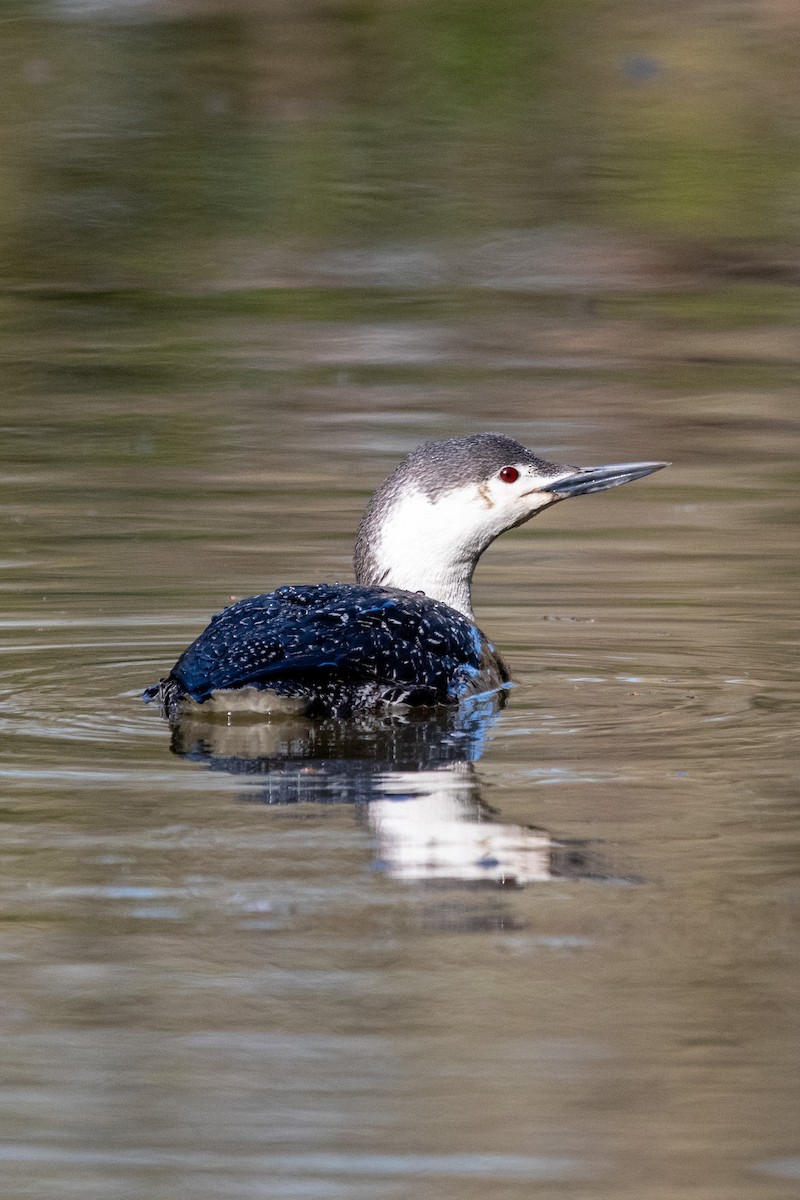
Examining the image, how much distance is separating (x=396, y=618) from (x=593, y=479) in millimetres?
1201

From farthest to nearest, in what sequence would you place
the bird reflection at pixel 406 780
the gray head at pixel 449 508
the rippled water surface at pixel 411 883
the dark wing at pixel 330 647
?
the gray head at pixel 449 508 < the dark wing at pixel 330 647 < the bird reflection at pixel 406 780 < the rippled water surface at pixel 411 883

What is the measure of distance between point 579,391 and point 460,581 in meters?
4.51

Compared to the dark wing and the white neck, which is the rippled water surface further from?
the white neck

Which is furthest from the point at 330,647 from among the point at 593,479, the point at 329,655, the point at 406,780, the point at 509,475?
the point at 593,479

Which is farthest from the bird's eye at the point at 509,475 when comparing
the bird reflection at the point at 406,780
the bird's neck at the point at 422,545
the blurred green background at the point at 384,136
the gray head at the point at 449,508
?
the blurred green background at the point at 384,136

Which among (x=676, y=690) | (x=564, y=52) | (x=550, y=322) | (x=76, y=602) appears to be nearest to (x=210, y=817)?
(x=676, y=690)

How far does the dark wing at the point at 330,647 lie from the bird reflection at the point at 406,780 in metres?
0.11

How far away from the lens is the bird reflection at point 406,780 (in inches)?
167

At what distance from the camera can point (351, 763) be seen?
5016 mm

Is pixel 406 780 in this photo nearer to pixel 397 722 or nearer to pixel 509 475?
pixel 397 722

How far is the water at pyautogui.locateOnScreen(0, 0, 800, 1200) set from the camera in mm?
3213

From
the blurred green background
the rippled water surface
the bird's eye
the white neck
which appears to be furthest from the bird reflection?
the blurred green background

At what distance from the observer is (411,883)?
412cm

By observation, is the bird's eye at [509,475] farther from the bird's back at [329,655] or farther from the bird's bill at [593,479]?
the bird's back at [329,655]
